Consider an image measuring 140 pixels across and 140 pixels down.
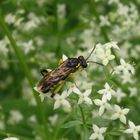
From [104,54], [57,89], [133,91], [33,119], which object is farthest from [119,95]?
[33,119]

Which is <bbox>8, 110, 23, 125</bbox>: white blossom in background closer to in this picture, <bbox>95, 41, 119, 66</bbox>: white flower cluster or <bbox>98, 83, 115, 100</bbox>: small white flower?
<bbox>95, 41, 119, 66</bbox>: white flower cluster

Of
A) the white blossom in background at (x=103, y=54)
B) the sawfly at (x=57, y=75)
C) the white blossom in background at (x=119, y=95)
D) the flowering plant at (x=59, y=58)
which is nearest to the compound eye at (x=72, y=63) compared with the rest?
the sawfly at (x=57, y=75)

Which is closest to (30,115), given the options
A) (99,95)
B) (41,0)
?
(41,0)

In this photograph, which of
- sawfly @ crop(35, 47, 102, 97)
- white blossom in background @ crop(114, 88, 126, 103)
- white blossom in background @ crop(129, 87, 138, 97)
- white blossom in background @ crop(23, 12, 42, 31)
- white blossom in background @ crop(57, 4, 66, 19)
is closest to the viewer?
sawfly @ crop(35, 47, 102, 97)

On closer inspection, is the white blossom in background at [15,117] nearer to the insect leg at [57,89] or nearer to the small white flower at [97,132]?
the insect leg at [57,89]

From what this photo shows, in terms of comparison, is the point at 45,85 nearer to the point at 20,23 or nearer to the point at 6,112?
the point at 20,23

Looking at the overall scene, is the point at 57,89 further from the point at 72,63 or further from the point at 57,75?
the point at 72,63

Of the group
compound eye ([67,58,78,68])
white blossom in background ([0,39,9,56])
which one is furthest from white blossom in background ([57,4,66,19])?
compound eye ([67,58,78,68])

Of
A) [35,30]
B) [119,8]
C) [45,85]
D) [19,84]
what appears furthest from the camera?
[19,84]
